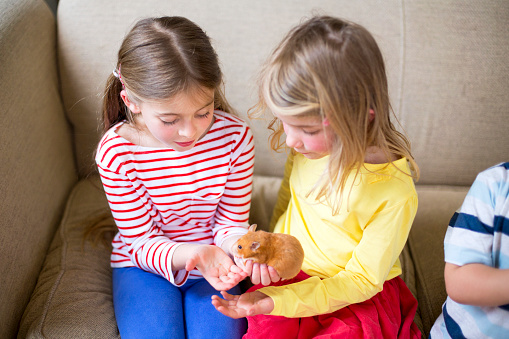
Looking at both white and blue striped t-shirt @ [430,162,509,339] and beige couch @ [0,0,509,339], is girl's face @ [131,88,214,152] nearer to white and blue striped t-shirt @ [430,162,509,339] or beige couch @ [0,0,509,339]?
beige couch @ [0,0,509,339]

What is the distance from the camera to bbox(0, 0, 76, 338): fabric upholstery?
114 cm

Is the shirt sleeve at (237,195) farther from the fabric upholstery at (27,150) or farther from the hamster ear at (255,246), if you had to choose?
the fabric upholstery at (27,150)

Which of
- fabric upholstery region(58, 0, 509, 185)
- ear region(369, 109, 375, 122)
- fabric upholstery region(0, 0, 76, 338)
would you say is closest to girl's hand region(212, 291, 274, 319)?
ear region(369, 109, 375, 122)

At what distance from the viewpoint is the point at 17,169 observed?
1.20 meters

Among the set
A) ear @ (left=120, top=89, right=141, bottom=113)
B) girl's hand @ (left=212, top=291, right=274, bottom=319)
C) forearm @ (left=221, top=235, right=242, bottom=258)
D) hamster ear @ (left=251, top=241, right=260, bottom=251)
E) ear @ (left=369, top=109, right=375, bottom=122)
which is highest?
ear @ (left=120, top=89, right=141, bottom=113)

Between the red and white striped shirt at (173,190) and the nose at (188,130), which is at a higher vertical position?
the nose at (188,130)

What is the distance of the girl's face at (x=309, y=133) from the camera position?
892 mm

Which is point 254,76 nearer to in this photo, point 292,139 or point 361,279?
point 292,139

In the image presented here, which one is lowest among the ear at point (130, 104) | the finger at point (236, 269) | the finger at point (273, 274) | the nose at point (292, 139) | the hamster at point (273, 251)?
the finger at point (236, 269)

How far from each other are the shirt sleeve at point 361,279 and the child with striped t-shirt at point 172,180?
132 mm

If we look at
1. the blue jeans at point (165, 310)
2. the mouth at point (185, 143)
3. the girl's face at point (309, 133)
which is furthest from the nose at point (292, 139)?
the blue jeans at point (165, 310)

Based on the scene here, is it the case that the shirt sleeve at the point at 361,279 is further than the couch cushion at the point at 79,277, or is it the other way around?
the couch cushion at the point at 79,277

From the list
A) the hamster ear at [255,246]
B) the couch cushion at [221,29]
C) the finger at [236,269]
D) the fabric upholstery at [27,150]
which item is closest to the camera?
the hamster ear at [255,246]

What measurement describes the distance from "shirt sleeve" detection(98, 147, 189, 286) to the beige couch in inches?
8.9
